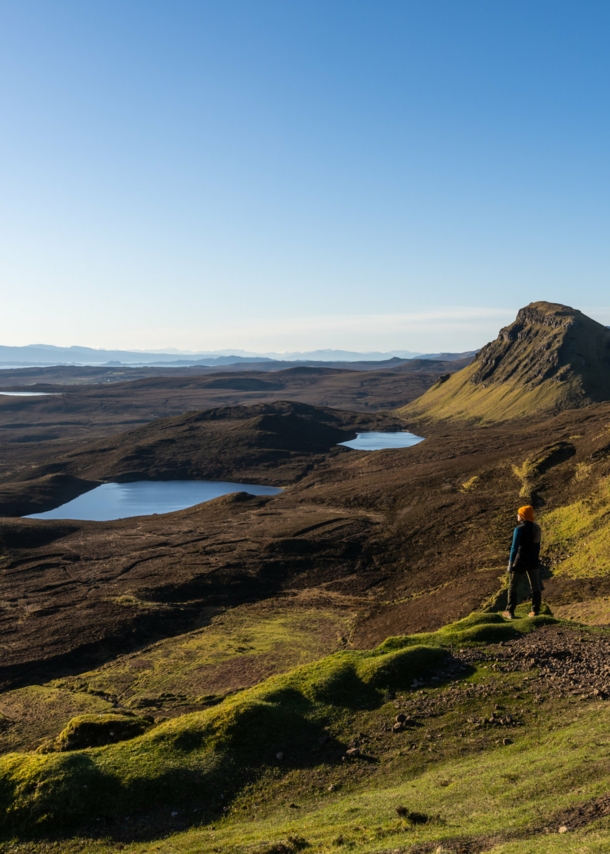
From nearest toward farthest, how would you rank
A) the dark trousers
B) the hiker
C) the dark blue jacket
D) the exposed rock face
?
1. the hiker
2. the dark blue jacket
3. the dark trousers
4. the exposed rock face

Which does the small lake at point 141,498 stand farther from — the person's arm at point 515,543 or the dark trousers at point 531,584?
the person's arm at point 515,543

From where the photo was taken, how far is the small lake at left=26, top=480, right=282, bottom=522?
95438 mm

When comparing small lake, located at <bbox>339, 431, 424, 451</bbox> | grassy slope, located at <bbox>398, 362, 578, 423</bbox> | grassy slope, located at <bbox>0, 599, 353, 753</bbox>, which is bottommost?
grassy slope, located at <bbox>0, 599, 353, 753</bbox>

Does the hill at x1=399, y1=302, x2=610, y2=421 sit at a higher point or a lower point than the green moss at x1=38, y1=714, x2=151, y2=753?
higher

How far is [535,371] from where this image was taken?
140875mm

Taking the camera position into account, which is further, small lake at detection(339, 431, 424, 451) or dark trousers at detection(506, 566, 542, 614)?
small lake at detection(339, 431, 424, 451)

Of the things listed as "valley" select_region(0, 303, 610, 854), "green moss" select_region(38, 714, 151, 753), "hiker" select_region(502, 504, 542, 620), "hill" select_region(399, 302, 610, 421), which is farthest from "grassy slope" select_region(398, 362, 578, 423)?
"green moss" select_region(38, 714, 151, 753)

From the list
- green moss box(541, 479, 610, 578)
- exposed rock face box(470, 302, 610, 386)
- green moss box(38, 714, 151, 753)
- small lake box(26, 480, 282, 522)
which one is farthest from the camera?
exposed rock face box(470, 302, 610, 386)

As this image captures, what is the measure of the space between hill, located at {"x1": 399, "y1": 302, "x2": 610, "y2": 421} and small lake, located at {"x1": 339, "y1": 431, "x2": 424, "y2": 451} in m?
11.9

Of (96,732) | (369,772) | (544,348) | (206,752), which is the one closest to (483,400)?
(544,348)

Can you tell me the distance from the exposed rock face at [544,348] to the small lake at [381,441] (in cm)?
2342

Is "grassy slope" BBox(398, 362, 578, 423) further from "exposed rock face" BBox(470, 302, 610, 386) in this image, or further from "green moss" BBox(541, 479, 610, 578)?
"green moss" BBox(541, 479, 610, 578)

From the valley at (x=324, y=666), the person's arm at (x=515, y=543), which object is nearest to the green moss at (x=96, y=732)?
the valley at (x=324, y=666)

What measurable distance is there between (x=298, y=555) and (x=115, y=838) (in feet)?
134
